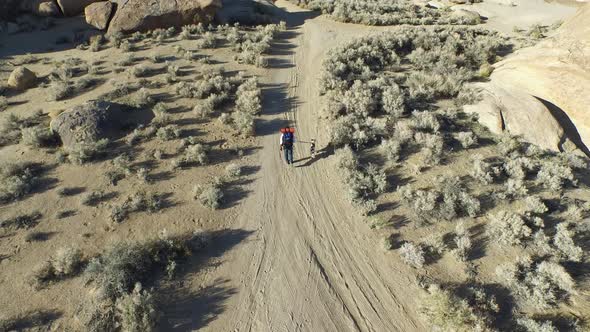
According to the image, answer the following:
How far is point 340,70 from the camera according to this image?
21.3m

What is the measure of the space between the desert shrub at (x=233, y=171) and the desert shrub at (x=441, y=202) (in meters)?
7.25

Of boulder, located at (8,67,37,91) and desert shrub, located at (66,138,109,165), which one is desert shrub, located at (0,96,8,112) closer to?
boulder, located at (8,67,37,91)

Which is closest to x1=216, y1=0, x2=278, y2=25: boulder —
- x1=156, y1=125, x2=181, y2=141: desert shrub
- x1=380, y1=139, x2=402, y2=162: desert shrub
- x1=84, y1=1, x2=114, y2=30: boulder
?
x1=84, y1=1, x2=114, y2=30: boulder

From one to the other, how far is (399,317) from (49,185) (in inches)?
582

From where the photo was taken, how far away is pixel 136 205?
12.5 m

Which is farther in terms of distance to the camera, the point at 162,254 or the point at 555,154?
the point at 555,154

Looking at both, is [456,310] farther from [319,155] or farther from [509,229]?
[319,155]

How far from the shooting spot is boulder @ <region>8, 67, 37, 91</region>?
18672 millimetres

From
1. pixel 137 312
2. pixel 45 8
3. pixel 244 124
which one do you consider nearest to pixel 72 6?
pixel 45 8

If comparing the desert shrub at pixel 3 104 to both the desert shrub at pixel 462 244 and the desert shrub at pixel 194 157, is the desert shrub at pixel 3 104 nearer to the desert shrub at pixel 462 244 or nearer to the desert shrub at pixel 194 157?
the desert shrub at pixel 194 157

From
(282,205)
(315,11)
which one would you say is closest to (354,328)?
(282,205)

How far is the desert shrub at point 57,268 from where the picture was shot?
10055 millimetres

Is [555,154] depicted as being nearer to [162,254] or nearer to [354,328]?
[354,328]

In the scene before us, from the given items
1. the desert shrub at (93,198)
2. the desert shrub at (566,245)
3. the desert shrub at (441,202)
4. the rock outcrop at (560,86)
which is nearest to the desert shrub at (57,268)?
the desert shrub at (93,198)
